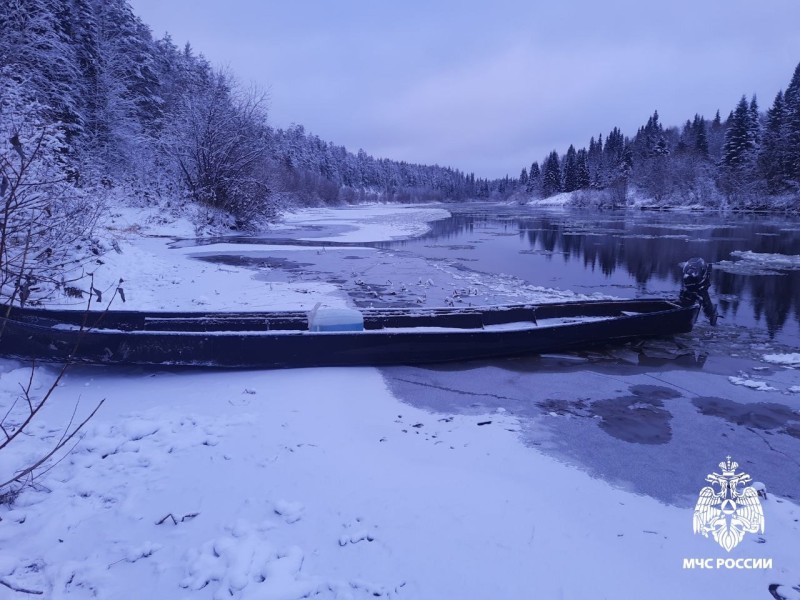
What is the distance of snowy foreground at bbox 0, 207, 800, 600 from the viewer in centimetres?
259

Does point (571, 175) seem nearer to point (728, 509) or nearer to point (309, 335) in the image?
point (309, 335)

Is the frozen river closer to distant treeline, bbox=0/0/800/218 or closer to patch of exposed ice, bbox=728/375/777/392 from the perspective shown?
patch of exposed ice, bbox=728/375/777/392

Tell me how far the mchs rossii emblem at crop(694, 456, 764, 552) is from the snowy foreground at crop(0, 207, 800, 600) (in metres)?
0.09

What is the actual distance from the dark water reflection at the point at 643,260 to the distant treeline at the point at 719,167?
26.0 metres

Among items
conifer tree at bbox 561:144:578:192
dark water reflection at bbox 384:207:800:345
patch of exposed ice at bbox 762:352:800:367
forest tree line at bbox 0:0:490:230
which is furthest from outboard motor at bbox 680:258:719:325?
conifer tree at bbox 561:144:578:192

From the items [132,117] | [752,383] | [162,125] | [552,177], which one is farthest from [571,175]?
[752,383]

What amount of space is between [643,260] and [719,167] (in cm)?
5533

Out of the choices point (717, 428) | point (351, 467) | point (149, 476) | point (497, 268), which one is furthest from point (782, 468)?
point (497, 268)

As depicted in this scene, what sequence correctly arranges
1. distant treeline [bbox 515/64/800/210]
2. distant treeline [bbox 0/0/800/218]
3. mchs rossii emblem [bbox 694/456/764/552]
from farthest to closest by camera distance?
1. distant treeline [bbox 515/64/800/210]
2. distant treeline [bbox 0/0/800/218]
3. mchs rossii emblem [bbox 694/456/764/552]

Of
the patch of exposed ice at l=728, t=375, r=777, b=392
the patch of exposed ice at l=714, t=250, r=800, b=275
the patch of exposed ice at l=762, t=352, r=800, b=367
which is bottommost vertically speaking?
the patch of exposed ice at l=728, t=375, r=777, b=392

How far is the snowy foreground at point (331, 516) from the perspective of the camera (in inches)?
102

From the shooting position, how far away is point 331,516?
123 inches

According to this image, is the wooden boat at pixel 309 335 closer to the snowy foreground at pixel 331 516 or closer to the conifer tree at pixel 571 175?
the snowy foreground at pixel 331 516

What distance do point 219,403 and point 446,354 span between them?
3.16 m
